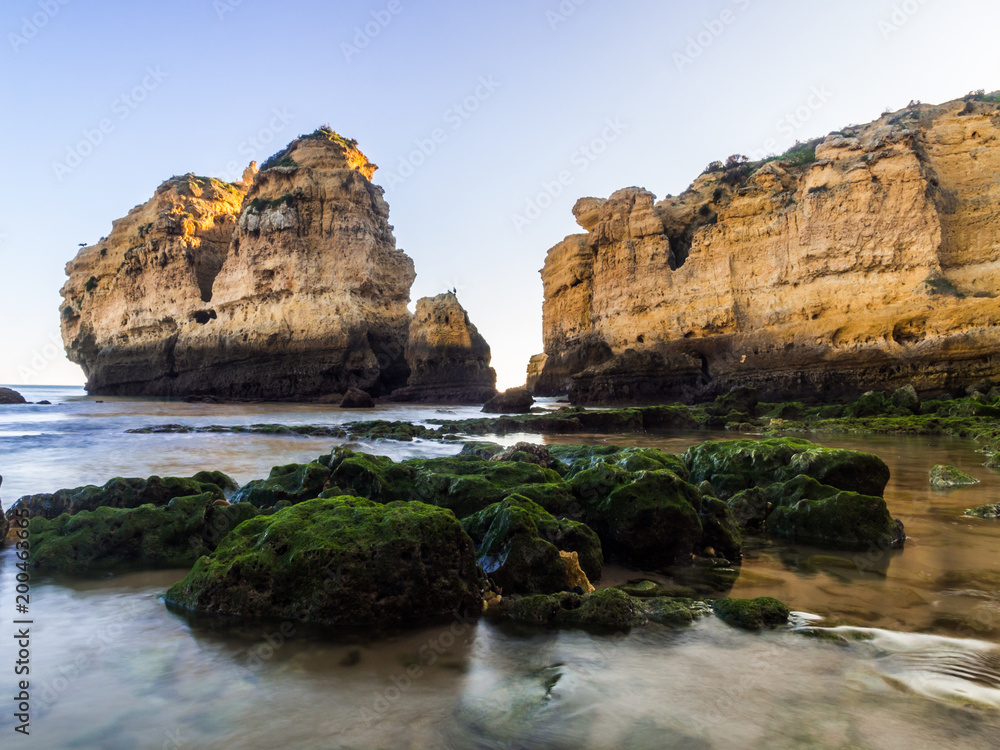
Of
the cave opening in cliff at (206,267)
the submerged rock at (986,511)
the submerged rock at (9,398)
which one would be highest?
the cave opening in cliff at (206,267)

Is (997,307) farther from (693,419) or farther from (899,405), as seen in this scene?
(693,419)

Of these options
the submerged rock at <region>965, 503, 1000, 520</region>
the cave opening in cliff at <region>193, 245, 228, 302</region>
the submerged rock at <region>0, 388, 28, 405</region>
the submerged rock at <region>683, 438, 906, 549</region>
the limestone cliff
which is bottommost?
the submerged rock at <region>965, 503, 1000, 520</region>

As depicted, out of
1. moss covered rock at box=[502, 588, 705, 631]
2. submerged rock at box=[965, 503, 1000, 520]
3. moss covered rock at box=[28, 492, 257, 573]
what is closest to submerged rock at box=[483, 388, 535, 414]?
submerged rock at box=[965, 503, 1000, 520]

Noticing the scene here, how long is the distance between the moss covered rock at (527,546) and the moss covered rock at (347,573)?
19 cm

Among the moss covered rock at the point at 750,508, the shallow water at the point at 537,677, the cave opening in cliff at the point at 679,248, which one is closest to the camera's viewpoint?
the shallow water at the point at 537,677

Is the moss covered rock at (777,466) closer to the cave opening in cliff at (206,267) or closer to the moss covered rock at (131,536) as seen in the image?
the moss covered rock at (131,536)

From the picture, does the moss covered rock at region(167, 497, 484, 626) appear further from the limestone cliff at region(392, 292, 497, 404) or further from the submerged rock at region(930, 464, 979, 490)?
the limestone cliff at region(392, 292, 497, 404)

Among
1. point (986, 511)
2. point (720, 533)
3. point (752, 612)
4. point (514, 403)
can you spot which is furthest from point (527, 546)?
point (514, 403)

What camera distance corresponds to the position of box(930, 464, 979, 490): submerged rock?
619 centimetres

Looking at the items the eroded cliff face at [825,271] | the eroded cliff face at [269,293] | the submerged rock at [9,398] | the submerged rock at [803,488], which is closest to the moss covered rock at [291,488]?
the submerged rock at [803,488]

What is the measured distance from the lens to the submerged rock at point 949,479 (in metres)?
6.19

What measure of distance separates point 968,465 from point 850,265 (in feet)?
52.5

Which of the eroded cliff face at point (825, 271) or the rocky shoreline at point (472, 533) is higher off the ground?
the eroded cliff face at point (825, 271)

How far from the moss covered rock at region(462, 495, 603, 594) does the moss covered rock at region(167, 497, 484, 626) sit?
19 cm
